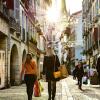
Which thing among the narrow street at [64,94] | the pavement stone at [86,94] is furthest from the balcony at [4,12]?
the pavement stone at [86,94]

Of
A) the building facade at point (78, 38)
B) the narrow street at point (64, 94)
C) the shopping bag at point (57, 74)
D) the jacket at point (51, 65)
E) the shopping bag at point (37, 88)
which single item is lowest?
the narrow street at point (64, 94)

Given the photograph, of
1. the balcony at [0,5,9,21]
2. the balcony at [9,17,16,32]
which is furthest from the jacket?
the balcony at [9,17,16,32]

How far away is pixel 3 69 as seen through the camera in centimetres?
2664

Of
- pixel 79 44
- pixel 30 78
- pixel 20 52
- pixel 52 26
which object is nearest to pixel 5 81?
pixel 20 52

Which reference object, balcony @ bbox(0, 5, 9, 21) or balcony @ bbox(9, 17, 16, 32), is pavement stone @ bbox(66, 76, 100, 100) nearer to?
balcony @ bbox(0, 5, 9, 21)

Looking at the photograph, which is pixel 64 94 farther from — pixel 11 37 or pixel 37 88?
pixel 11 37

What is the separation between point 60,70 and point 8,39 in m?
14.7

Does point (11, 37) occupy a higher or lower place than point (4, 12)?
lower

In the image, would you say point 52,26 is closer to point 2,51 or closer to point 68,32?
point 2,51

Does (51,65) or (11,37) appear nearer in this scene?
(51,65)

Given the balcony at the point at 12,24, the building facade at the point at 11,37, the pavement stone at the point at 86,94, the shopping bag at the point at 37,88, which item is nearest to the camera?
the shopping bag at the point at 37,88

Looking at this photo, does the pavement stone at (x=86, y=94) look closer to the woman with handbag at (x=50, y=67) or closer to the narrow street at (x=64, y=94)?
the narrow street at (x=64, y=94)

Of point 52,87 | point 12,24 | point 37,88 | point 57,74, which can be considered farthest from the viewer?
point 12,24

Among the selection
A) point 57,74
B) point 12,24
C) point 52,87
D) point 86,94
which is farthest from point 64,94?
point 12,24
